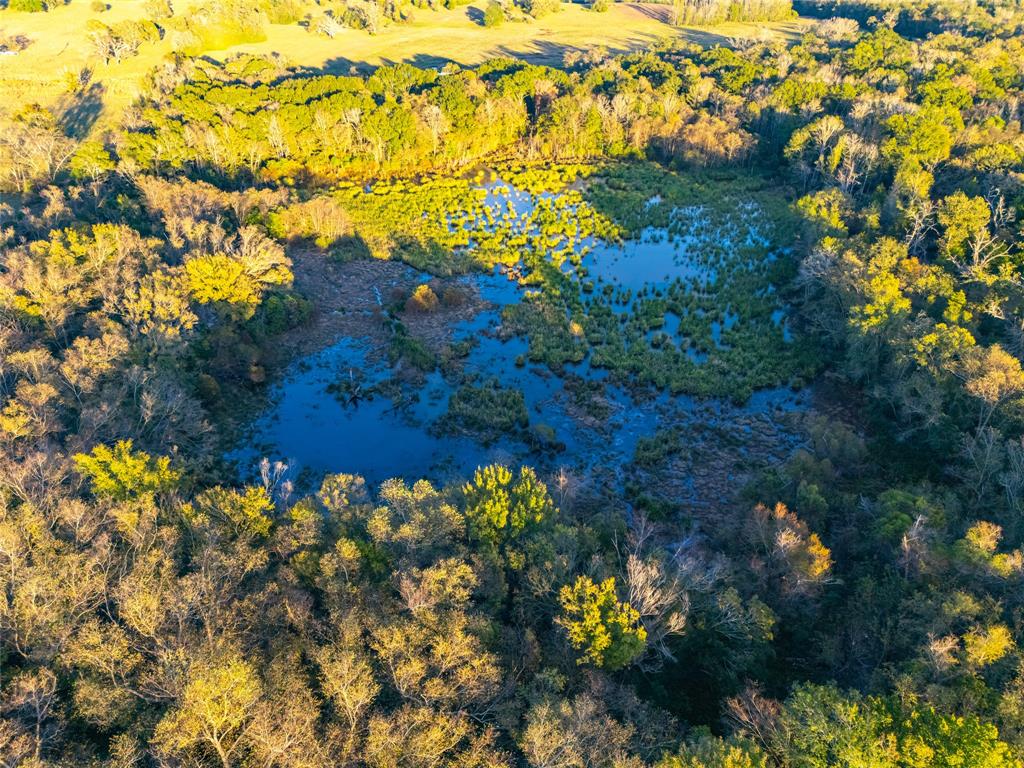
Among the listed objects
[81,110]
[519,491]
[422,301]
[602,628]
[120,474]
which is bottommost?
[422,301]

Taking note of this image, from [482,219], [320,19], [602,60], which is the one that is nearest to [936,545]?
[482,219]

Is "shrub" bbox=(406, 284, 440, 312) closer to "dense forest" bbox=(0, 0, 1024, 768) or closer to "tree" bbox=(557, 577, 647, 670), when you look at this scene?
"dense forest" bbox=(0, 0, 1024, 768)

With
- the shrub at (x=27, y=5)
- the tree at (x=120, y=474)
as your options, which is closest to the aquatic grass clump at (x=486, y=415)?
the tree at (x=120, y=474)

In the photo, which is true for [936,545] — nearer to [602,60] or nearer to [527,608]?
[527,608]

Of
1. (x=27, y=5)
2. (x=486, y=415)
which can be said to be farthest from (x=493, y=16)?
(x=486, y=415)

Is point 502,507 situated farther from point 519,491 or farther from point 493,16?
point 493,16

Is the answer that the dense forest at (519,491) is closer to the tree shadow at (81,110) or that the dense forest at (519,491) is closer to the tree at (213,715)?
the tree at (213,715)
